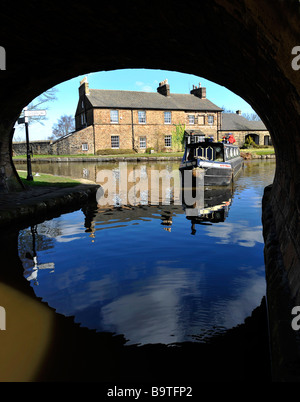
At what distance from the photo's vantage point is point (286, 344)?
2.30 meters

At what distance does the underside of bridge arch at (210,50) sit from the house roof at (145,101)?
35038 mm

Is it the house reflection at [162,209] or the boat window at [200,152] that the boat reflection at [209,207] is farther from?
the boat window at [200,152]

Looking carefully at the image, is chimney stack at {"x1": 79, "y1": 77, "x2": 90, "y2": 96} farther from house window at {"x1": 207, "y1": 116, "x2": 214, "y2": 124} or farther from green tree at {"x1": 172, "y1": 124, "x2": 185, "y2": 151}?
house window at {"x1": 207, "y1": 116, "x2": 214, "y2": 124}

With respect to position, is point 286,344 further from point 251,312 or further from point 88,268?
point 88,268

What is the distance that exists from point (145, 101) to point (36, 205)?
37800mm

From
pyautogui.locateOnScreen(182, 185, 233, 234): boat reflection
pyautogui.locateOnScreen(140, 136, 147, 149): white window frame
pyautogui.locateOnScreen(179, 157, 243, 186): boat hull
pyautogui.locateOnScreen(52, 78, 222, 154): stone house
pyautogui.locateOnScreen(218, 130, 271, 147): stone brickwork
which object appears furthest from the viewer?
pyautogui.locateOnScreen(218, 130, 271, 147): stone brickwork

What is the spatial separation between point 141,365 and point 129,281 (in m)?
1.92

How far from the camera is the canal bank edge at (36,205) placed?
7.92 meters

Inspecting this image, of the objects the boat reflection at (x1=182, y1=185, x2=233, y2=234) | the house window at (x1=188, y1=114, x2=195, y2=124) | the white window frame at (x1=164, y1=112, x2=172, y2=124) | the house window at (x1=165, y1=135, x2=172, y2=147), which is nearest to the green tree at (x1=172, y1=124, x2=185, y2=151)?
the house window at (x1=165, y1=135, x2=172, y2=147)

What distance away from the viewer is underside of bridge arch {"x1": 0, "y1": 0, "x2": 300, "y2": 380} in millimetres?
2564

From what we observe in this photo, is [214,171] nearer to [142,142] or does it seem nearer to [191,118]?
[142,142]

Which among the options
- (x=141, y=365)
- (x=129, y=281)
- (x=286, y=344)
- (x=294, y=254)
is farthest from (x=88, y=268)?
(x=286, y=344)

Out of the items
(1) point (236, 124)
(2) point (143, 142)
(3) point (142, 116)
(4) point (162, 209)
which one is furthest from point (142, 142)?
(4) point (162, 209)

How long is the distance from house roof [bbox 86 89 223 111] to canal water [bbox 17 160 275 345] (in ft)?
113
